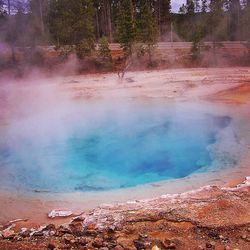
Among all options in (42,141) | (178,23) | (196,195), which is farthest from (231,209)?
(178,23)

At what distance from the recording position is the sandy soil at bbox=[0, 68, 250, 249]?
7781mm

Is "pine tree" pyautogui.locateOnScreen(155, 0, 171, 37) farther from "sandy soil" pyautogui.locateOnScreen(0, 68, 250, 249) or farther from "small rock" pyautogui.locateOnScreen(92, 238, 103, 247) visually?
"small rock" pyautogui.locateOnScreen(92, 238, 103, 247)

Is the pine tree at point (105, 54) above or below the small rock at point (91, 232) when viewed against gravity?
above

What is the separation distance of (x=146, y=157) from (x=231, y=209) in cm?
435

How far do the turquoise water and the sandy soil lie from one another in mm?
679

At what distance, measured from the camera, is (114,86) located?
19875 mm

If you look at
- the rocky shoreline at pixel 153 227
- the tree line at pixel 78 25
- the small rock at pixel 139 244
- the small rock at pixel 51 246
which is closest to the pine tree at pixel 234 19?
the tree line at pixel 78 25

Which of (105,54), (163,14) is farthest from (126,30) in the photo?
(163,14)

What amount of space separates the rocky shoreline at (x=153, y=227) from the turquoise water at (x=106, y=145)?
1858mm

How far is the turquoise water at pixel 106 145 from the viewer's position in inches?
373

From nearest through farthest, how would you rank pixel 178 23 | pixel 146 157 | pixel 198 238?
1. pixel 198 238
2. pixel 146 157
3. pixel 178 23

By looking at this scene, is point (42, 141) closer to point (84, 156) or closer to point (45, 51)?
point (84, 156)

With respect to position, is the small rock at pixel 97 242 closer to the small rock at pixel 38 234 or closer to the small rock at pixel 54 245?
the small rock at pixel 54 245

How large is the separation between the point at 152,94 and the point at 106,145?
6.79 m
